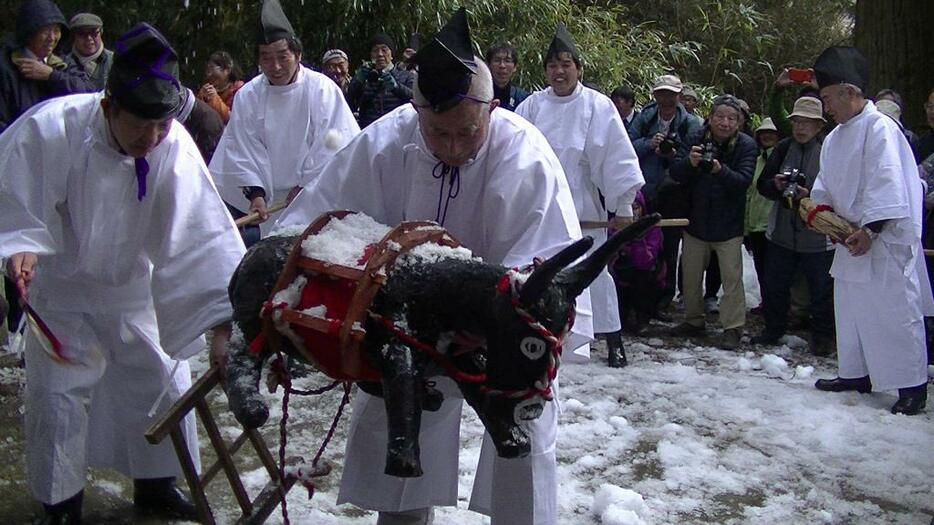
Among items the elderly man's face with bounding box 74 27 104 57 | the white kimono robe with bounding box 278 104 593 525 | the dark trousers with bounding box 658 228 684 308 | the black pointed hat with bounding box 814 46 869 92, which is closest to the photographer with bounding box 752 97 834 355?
the dark trousers with bounding box 658 228 684 308

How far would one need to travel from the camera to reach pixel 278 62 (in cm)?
623

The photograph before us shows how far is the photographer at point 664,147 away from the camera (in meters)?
7.61

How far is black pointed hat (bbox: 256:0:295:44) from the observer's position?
6.02m

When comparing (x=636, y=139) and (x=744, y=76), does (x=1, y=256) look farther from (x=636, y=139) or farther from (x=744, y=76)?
(x=744, y=76)

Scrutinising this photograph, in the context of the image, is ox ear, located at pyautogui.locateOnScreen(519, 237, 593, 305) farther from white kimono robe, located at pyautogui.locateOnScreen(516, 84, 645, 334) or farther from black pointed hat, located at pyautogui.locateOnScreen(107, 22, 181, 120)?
white kimono robe, located at pyautogui.locateOnScreen(516, 84, 645, 334)

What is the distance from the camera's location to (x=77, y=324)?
3.73 meters

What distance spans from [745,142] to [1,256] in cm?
551

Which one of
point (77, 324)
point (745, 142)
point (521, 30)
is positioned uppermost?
point (521, 30)

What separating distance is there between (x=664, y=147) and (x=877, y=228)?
2204mm

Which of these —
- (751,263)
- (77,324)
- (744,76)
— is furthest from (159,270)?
(744,76)

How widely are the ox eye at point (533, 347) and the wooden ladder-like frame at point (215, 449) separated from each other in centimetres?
117

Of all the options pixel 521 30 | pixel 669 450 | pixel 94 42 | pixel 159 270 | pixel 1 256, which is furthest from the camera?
pixel 521 30

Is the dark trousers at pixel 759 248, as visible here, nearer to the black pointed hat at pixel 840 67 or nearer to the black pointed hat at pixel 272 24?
the black pointed hat at pixel 840 67

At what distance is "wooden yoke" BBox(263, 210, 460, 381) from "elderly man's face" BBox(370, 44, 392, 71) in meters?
6.35
